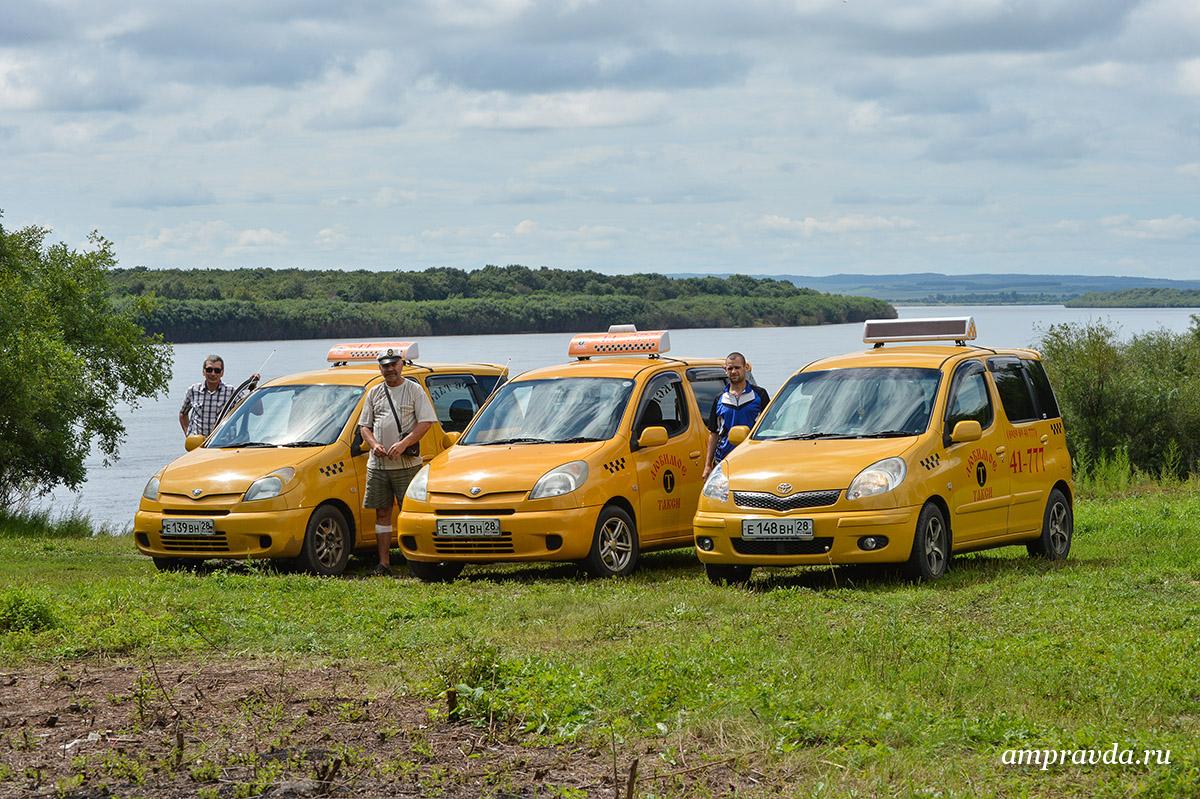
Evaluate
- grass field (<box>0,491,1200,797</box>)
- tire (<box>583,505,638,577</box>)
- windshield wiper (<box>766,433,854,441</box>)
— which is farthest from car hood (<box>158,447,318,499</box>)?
windshield wiper (<box>766,433,854,441</box>)

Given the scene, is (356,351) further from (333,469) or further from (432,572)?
(432,572)

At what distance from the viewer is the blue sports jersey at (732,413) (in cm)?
1436

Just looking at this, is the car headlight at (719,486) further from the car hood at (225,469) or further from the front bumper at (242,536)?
the car hood at (225,469)

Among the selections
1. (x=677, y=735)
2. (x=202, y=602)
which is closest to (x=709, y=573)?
(x=202, y=602)

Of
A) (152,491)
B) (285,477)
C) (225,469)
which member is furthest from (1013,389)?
(152,491)

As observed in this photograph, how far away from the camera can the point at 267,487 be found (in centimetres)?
1407

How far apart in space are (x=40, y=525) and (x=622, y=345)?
11.3 metres

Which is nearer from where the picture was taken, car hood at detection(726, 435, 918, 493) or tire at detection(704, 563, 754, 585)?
car hood at detection(726, 435, 918, 493)

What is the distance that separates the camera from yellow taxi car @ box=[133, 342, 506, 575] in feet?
46.2

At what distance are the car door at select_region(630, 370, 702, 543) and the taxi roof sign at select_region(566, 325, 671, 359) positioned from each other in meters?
0.79

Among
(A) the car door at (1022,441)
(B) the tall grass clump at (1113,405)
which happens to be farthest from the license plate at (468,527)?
(B) the tall grass clump at (1113,405)

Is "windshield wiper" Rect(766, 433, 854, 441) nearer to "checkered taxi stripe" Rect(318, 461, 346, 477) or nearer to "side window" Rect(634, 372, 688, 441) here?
"side window" Rect(634, 372, 688, 441)

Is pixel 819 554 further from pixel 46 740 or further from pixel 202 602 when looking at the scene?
pixel 46 740

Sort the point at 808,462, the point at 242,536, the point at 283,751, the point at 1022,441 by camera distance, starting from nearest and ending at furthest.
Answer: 1. the point at 283,751
2. the point at 808,462
3. the point at 1022,441
4. the point at 242,536
